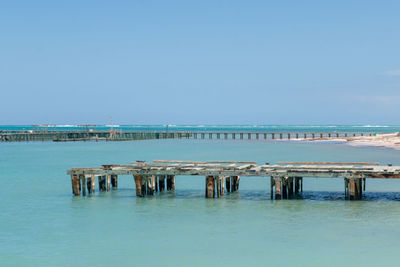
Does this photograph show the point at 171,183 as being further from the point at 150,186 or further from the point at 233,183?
the point at 233,183

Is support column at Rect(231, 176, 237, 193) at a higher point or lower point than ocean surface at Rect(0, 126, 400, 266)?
higher

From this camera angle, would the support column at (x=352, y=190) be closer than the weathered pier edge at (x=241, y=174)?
No

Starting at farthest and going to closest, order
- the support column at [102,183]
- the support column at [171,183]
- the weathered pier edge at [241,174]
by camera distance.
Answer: the support column at [171,183]
the support column at [102,183]
the weathered pier edge at [241,174]

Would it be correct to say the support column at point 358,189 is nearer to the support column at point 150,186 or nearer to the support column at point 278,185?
the support column at point 278,185

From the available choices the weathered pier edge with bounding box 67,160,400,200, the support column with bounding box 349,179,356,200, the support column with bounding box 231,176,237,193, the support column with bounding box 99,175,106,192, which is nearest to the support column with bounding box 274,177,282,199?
the weathered pier edge with bounding box 67,160,400,200

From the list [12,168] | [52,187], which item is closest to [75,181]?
[52,187]

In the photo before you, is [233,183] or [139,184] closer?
[139,184]

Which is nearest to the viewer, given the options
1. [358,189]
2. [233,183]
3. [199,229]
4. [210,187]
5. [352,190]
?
[199,229]

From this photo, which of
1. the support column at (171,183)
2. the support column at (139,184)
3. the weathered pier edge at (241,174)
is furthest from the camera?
the support column at (171,183)

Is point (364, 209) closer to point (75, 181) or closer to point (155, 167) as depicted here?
point (155, 167)

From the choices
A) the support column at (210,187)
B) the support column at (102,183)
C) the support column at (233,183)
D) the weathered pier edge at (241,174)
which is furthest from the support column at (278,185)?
the support column at (102,183)

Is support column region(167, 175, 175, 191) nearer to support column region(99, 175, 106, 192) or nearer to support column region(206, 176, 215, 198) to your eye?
support column region(99, 175, 106, 192)

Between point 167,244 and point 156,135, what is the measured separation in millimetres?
108038

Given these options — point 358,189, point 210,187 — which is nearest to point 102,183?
point 210,187
